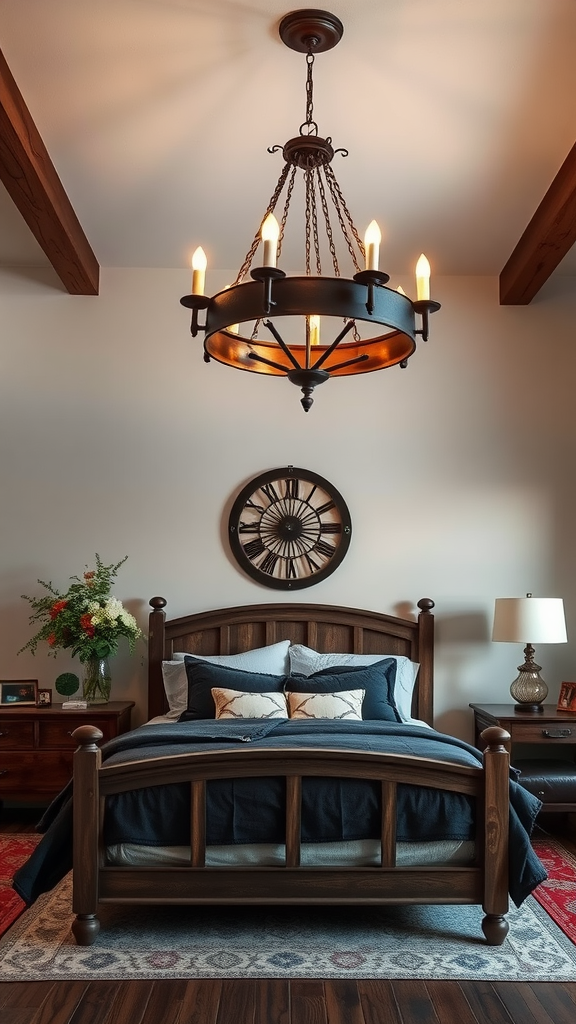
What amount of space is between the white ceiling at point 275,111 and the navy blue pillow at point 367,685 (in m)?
2.46

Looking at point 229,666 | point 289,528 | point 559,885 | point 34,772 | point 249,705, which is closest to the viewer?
point 559,885

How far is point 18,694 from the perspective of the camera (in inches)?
197

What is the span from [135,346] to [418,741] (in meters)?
3.06

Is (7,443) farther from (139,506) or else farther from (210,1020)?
(210,1020)

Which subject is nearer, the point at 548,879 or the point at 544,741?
the point at 548,879

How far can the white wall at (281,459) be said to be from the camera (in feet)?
17.3

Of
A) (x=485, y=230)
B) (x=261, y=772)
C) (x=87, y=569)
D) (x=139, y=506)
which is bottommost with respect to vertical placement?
(x=261, y=772)

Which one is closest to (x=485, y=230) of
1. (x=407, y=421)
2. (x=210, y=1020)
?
(x=407, y=421)

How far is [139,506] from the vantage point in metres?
5.33

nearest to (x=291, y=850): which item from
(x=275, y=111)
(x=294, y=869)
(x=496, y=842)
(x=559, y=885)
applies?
(x=294, y=869)

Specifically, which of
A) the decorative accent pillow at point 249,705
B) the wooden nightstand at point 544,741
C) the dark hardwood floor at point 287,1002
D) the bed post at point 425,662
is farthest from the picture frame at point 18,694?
the wooden nightstand at point 544,741

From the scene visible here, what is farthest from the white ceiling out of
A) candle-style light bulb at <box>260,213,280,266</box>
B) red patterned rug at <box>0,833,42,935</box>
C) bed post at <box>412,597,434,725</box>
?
red patterned rug at <box>0,833,42,935</box>

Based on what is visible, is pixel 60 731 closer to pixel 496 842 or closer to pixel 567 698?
pixel 496 842

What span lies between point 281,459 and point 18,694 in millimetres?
2052
